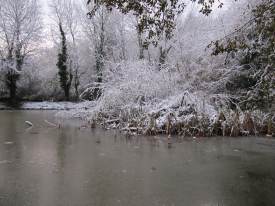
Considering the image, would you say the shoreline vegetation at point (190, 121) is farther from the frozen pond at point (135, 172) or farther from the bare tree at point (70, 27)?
the bare tree at point (70, 27)

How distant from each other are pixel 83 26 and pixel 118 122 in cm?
2284

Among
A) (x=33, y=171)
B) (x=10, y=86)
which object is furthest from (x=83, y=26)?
(x=33, y=171)

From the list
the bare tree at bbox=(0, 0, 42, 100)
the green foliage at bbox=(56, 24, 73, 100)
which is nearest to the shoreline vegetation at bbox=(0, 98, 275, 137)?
the green foliage at bbox=(56, 24, 73, 100)


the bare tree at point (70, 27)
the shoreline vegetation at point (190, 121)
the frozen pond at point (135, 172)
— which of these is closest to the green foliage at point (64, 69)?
the bare tree at point (70, 27)

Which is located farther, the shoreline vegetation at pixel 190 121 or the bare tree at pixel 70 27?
the bare tree at pixel 70 27

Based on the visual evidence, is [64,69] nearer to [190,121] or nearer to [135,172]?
[190,121]

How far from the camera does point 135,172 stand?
24.9ft

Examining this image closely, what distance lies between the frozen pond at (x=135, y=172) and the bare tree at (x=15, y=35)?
24.1m

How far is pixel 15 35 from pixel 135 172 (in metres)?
31.4

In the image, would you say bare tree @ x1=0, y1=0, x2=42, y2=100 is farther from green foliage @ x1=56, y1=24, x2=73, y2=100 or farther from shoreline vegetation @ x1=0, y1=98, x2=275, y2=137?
shoreline vegetation @ x1=0, y1=98, x2=275, y2=137

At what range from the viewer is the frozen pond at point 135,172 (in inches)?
230

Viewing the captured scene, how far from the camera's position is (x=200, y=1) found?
607 centimetres

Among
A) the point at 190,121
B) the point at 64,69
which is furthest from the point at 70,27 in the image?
the point at 190,121

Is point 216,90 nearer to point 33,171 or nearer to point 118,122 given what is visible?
point 118,122
